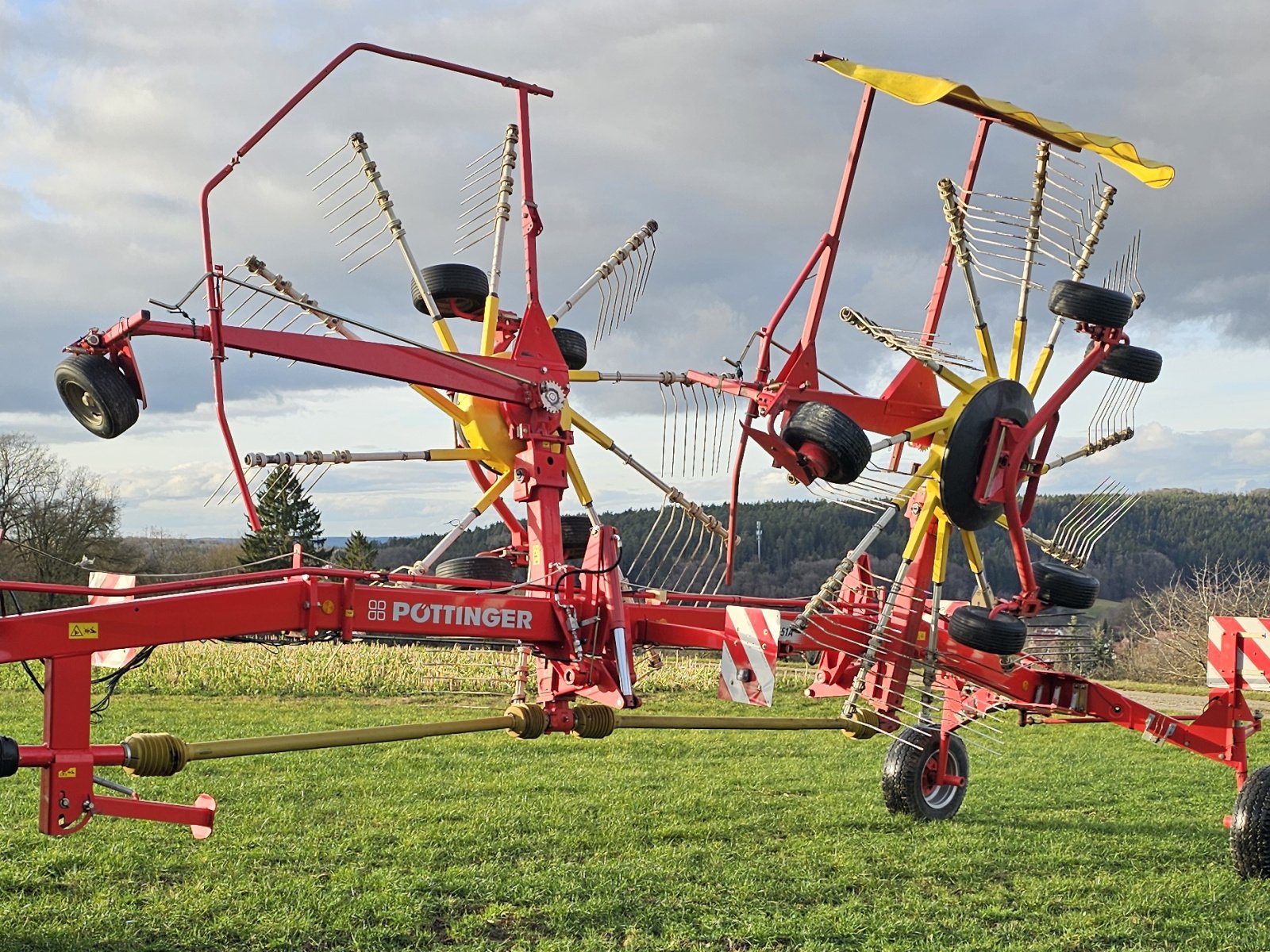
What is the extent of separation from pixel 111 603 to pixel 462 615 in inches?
70.5

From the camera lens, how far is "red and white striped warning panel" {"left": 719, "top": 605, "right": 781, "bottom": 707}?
22.4ft

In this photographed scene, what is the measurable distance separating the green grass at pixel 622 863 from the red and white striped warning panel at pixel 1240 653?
1.30 m

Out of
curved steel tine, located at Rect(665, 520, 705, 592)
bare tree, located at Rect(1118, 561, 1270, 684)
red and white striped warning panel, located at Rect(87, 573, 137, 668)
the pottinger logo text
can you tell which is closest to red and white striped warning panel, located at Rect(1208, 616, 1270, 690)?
curved steel tine, located at Rect(665, 520, 705, 592)

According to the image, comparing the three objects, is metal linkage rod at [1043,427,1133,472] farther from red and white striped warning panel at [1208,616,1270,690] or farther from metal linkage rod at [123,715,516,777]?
metal linkage rod at [123,715,516,777]

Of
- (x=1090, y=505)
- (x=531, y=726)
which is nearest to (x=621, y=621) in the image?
(x=531, y=726)

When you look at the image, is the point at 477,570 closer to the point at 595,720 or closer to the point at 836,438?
the point at 595,720

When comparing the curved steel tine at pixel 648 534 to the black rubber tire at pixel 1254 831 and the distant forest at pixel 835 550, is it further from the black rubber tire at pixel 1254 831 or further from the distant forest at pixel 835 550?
the black rubber tire at pixel 1254 831

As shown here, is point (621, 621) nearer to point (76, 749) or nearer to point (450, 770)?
point (76, 749)

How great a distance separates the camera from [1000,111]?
8.20m

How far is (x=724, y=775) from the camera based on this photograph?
479 inches

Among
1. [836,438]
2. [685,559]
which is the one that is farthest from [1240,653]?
[685,559]

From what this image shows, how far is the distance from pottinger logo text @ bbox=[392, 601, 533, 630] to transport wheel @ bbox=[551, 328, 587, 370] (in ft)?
8.49

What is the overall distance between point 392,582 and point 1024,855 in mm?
5036

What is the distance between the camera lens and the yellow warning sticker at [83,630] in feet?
18.1
